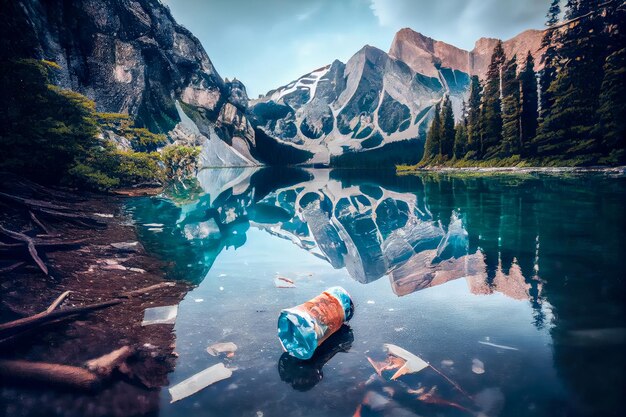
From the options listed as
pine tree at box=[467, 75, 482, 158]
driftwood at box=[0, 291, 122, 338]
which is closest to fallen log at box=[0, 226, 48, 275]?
driftwood at box=[0, 291, 122, 338]

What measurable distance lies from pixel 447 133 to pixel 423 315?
53429 mm

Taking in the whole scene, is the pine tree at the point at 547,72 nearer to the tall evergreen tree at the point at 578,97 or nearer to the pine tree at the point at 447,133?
the tall evergreen tree at the point at 578,97

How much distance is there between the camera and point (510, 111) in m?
37.1

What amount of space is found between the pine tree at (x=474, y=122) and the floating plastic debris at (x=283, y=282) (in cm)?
4546

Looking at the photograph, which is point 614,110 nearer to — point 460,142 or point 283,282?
point 460,142

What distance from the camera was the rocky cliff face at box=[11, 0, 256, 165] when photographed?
34638mm

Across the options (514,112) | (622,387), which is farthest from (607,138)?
(622,387)

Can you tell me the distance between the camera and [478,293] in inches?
205

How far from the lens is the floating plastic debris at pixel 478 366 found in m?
3.16

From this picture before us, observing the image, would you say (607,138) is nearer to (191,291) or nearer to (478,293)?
(478,293)

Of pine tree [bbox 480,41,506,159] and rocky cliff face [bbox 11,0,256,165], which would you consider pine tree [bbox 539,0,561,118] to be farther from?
rocky cliff face [bbox 11,0,256,165]

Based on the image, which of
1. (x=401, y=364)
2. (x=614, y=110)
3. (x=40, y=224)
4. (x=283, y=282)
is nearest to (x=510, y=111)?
(x=614, y=110)

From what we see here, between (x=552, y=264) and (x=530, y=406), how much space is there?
16.1 ft

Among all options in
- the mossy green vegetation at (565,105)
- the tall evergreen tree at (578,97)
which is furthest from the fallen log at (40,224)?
the tall evergreen tree at (578,97)
